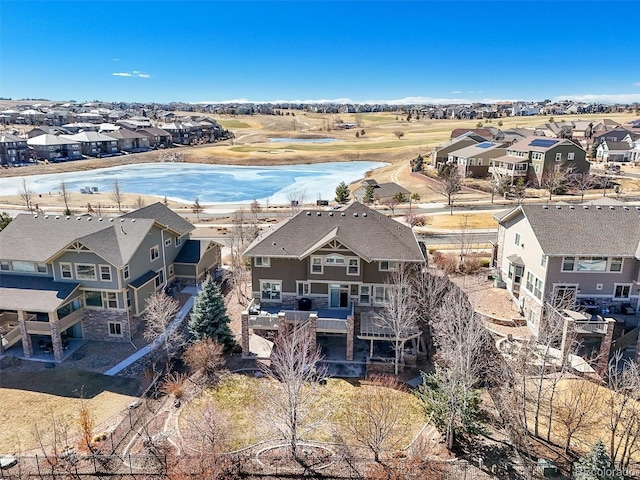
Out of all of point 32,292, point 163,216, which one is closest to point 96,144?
point 163,216

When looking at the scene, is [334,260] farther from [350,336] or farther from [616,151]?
[616,151]

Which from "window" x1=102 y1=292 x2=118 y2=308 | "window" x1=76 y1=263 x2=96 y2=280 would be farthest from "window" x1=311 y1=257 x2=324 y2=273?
"window" x1=76 y1=263 x2=96 y2=280

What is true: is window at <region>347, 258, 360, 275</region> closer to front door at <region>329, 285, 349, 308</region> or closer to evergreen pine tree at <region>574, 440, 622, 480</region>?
front door at <region>329, 285, 349, 308</region>

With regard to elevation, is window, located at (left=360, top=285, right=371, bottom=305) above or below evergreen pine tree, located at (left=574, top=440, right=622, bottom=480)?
above

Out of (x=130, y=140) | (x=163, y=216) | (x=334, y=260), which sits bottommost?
(x=334, y=260)

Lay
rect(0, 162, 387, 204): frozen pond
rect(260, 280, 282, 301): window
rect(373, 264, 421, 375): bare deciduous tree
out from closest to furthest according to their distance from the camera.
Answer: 1. rect(373, 264, 421, 375): bare deciduous tree
2. rect(260, 280, 282, 301): window
3. rect(0, 162, 387, 204): frozen pond

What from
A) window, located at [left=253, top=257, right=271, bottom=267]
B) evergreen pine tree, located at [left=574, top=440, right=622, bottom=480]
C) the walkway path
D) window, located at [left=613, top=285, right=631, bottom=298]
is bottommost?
the walkway path
